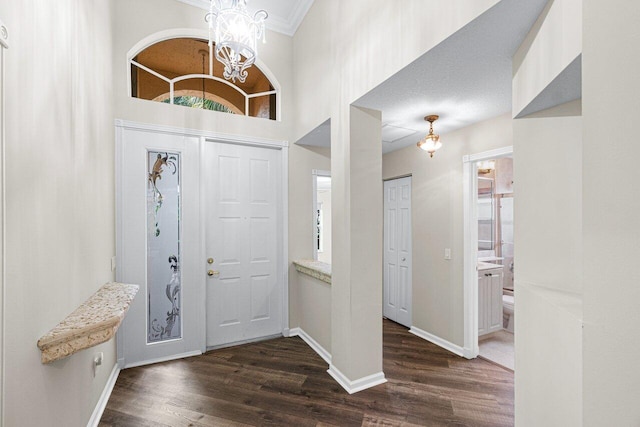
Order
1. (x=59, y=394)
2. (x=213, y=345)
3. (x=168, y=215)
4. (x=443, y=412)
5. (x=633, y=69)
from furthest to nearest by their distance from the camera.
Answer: (x=213, y=345) → (x=168, y=215) → (x=443, y=412) → (x=59, y=394) → (x=633, y=69)

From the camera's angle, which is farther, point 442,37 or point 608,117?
point 442,37

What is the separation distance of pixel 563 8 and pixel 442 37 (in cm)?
51

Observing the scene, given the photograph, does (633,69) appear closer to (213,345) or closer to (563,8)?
(563,8)

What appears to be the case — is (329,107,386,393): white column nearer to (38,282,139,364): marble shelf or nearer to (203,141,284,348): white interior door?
(203,141,284,348): white interior door

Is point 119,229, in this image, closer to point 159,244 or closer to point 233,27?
point 159,244

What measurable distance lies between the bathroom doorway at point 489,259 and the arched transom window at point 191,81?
2.54 meters

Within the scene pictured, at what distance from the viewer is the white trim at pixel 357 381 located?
2303 millimetres

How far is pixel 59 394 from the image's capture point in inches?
54.0

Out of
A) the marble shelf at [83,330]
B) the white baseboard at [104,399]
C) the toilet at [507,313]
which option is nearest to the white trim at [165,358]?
the white baseboard at [104,399]

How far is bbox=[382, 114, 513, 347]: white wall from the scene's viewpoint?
2.86 m

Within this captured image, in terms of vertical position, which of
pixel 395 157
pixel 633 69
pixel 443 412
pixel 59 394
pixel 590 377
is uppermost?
pixel 395 157

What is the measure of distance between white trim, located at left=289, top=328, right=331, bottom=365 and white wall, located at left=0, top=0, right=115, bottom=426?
72.8 inches

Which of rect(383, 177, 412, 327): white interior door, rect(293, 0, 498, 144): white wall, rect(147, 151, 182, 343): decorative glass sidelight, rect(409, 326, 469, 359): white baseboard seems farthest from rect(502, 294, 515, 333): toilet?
rect(147, 151, 182, 343): decorative glass sidelight

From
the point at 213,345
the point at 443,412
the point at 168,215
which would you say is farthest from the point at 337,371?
the point at 168,215
